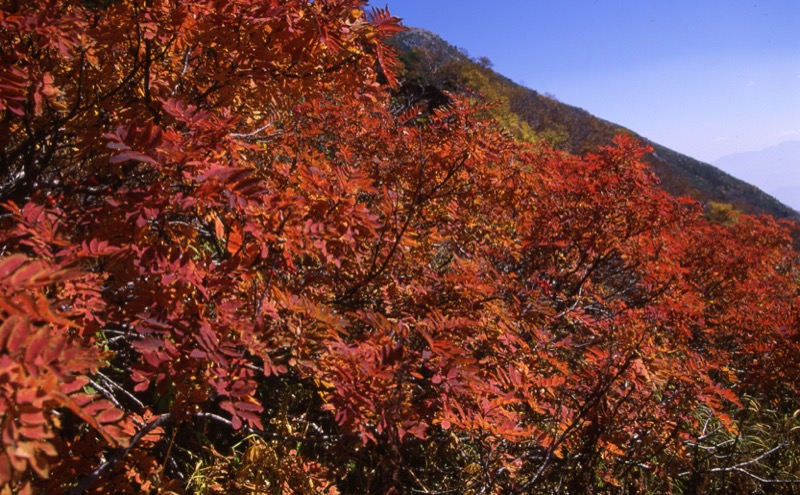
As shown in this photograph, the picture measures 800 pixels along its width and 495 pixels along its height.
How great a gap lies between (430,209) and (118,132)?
280 centimetres

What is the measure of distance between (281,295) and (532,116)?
25.7 m

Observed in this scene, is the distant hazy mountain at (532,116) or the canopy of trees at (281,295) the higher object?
the distant hazy mountain at (532,116)

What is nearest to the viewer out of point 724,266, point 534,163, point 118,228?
point 118,228

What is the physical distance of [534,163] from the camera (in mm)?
5508

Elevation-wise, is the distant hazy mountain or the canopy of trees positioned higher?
the distant hazy mountain

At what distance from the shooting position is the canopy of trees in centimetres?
169

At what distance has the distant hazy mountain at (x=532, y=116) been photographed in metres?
18.5

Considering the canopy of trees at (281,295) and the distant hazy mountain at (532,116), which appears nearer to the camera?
the canopy of trees at (281,295)

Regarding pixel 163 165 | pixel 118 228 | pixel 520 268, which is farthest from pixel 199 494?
pixel 520 268

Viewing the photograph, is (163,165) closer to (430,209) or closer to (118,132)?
(118,132)

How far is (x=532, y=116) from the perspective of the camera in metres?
25.1

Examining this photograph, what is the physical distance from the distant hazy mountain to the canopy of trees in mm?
9382

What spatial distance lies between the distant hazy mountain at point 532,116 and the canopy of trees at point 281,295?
938 cm

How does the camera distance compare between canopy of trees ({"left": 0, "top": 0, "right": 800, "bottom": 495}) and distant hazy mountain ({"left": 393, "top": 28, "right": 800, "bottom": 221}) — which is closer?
canopy of trees ({"left": 0, "top": 0, "right": 800, "bottom": 495})
